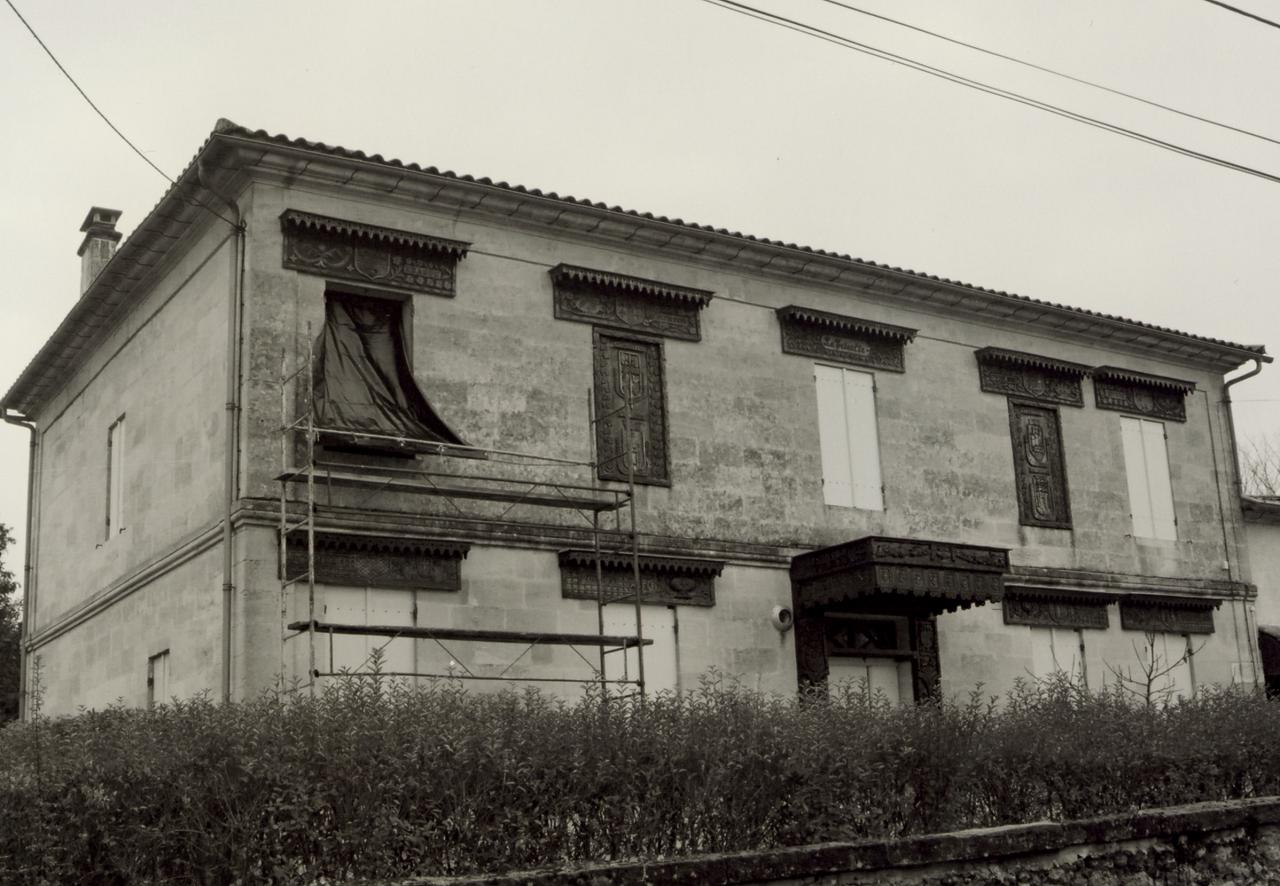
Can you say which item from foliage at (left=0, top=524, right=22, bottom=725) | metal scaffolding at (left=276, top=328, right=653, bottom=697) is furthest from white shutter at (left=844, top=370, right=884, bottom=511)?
foliage at (left=0, top=524, right=22, bottom=725)

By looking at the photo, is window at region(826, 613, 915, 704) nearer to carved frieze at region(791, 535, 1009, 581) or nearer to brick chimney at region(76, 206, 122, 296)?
carved frieze at region(791, 535, 1009, 581)

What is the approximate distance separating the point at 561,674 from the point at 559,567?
49.0 inches

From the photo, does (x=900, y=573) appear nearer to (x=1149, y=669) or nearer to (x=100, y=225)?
(x=1149, y=669)

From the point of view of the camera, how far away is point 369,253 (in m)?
17.5

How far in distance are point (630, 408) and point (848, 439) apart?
11.4ft

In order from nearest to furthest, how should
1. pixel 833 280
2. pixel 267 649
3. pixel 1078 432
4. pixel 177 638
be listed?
1. pixel 267 649
2. pixel 177 638
3. pixel 833 280
4. pixel 1078 432

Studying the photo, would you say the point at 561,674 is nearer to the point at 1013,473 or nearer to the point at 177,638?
the point at 177,638

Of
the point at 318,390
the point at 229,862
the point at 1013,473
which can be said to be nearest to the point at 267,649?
the point at 318,390

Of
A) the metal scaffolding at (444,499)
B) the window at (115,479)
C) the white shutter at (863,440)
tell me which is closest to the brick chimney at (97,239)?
the window at (115,479)

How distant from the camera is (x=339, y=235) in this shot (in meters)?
17.3

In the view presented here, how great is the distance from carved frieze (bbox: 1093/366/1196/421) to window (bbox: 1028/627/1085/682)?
149 inches

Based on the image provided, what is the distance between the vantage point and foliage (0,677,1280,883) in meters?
7.81

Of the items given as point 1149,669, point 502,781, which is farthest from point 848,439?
point 502,781

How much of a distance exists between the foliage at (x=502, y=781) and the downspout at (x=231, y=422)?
14.6 ft
